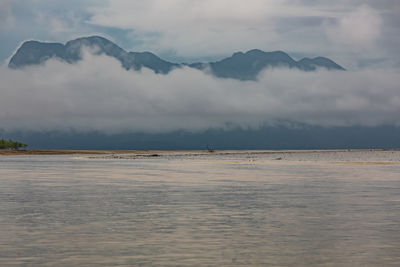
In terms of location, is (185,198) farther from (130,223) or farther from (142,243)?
(142,243)

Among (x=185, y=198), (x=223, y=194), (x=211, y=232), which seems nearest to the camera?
(x=211, y=232)

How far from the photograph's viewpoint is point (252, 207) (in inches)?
1468

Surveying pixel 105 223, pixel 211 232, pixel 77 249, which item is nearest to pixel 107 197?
pixel 105 223

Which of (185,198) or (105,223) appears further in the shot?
(185,198)

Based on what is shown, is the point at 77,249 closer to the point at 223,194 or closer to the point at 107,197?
the point at 107,197

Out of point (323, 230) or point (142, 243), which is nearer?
point (142, 243)

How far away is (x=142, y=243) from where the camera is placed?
23609 mm

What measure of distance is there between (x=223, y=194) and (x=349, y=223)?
18866 mm

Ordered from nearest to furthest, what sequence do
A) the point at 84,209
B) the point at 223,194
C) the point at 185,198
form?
1. the point at 84,209
2. the point at 185,198
3. the point at 223,194

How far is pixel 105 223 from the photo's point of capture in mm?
29453

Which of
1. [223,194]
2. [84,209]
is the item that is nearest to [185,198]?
[223,194]

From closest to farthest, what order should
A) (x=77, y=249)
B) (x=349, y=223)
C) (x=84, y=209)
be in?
1. (x=77, y=249)
2. (x=349, y=223)
3. (x=84, y=209)

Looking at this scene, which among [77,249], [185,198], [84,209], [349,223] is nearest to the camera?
[77,249]

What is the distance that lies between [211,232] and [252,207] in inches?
431
